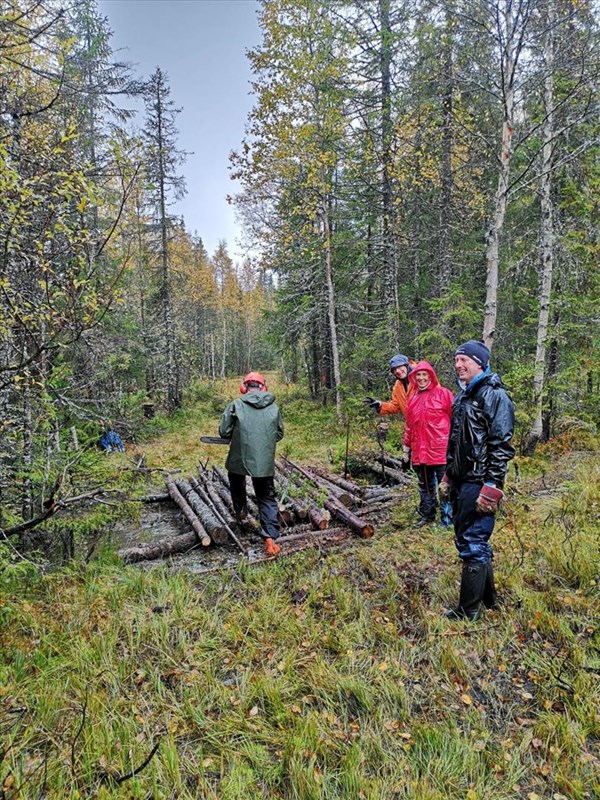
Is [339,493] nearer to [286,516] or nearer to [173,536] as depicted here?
[286,516]

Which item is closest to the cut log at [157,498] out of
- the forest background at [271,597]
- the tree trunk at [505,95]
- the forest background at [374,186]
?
the forest background at [271,597]

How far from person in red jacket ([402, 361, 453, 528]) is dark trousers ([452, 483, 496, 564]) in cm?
219

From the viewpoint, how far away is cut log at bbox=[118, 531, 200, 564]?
5590 millimetres

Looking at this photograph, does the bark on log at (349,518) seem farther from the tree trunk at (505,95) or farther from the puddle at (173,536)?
the tree trunk at (505,95)

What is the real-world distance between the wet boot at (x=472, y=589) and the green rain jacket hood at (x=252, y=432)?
2962mm

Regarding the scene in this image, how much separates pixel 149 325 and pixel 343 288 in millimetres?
9989

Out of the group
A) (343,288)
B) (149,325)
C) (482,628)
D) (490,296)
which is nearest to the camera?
(482,628)

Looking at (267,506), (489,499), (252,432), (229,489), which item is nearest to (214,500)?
(229,489)

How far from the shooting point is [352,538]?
606 centimetres

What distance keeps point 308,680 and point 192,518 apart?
402 centimetres

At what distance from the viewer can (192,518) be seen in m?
6.62

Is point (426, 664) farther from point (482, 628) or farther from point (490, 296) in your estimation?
point (490, 296)

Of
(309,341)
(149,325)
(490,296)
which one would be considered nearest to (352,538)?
(490,296)

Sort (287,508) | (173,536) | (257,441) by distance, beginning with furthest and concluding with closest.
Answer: (287,508), (173,536), (257,441)
